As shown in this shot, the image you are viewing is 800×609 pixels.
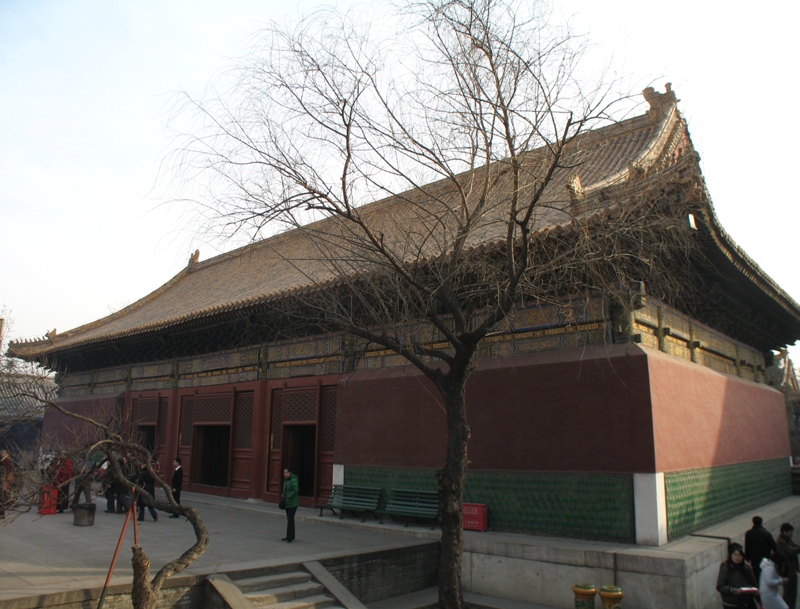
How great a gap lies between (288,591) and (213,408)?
761cm

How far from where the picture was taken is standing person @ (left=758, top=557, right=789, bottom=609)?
19.0ft

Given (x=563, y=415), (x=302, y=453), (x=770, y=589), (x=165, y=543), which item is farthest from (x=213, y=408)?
(x=770, y=589)

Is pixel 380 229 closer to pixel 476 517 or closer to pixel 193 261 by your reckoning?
pixel 476 517

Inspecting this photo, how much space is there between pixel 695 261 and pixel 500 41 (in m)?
4.67

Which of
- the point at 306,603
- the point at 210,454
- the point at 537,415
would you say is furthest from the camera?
the point at 210,454

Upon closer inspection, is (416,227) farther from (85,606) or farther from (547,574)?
(85,606)

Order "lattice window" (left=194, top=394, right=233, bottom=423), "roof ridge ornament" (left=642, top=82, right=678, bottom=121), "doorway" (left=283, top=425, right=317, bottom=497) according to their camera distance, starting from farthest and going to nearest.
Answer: "lattice window" (left=194, top=394, right=233, bottom=423) < "doorway" (left=283, top=425, right=317, bottom=497) < "roof ridge ornament" (left=642, top=82, right=678, bottom=121)

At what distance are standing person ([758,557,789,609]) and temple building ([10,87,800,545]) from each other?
129 centimetres

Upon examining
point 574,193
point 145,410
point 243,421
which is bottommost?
point 243,421

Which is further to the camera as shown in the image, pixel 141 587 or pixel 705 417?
pixel 705 417

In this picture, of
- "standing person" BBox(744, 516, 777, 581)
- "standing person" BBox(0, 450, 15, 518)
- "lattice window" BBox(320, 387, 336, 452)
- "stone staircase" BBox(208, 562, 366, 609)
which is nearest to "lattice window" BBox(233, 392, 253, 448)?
"lattice window" BBox(320, 387, 336, 452)

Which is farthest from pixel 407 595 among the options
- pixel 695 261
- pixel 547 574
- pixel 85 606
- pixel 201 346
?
pixel 201 346

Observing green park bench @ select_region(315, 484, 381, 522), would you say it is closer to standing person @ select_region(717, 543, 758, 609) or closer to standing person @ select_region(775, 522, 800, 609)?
standing person @ select_region(717, 543, 758, 609)

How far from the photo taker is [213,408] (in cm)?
1345
